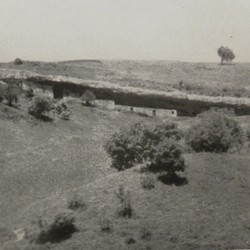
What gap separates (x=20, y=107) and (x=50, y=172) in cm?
1448

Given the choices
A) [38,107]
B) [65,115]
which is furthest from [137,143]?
[65,115]

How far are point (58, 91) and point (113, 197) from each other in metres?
34.6

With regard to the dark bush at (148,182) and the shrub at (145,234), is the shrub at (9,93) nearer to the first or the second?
the dark bush at (148,182)

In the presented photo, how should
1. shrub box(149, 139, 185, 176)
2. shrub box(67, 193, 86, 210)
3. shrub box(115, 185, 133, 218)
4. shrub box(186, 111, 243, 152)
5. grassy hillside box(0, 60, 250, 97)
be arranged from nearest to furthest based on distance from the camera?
1. shrub box(115, 185, 133, 218)
2. shrub box(67, 193, 86, 210)
3. shrub box(149, 139, 185, 176)
4. shrub box(186, 111, 243, 152)
5. grassy hillside box(0, 60, 250, 97)

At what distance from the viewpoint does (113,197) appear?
31125mm

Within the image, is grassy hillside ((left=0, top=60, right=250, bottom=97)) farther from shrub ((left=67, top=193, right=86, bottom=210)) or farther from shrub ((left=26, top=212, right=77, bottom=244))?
shrub ((left=26, top=212, right=77, bottom=244))

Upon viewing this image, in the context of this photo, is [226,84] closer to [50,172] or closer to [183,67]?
[183,67]

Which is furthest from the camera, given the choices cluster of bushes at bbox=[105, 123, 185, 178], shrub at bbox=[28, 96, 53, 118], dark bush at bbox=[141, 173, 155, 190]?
shrub at bbox=[28, 96, 53, 118]

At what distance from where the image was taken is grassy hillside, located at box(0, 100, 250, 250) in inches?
1036

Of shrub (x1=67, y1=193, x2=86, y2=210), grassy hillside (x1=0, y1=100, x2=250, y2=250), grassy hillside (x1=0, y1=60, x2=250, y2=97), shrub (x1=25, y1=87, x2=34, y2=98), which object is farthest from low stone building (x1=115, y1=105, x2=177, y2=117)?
shrub (x1=67, y1=193, x2=86, y2=210)

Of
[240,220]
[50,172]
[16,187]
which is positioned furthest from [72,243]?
[50,172]

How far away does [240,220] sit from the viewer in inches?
1107

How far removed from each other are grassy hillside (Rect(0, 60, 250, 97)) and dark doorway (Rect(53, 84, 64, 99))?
14.0 feet

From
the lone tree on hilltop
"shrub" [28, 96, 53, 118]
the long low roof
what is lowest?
"shrub" [28, 96, 53, 118]
